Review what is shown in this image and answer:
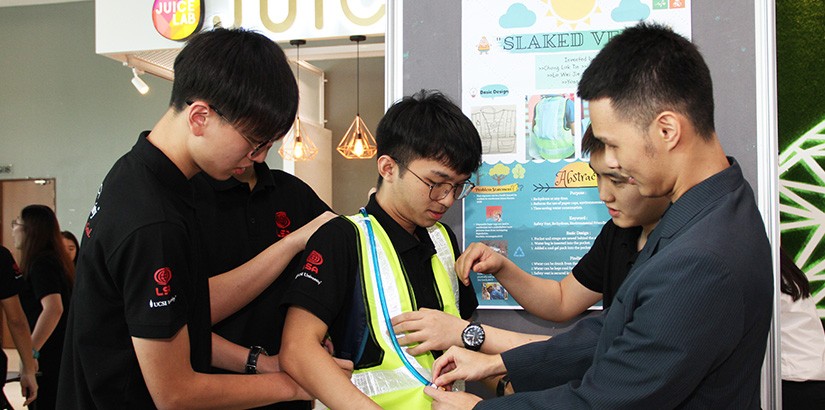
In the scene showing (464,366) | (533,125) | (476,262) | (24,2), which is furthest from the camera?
(24,2)

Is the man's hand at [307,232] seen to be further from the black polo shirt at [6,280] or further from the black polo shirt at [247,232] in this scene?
the black polo shirt at [6,280]

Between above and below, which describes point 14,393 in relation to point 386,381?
below

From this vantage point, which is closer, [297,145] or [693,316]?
[693,316]

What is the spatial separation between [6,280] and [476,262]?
11.3 ft

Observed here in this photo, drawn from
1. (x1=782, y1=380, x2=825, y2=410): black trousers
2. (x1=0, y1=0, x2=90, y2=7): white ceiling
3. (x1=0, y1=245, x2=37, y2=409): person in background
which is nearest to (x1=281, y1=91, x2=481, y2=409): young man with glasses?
(x1=782, y1=380, x2=825, y2=410): black trousers

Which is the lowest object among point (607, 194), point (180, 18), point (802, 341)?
point (802, 341)

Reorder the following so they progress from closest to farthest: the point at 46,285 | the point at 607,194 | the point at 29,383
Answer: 1. the point at 607,194
2. the point at 29,383
3. the point at 46,285

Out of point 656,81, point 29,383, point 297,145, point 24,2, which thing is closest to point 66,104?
point 24,2

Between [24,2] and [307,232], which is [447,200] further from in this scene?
[24,2]

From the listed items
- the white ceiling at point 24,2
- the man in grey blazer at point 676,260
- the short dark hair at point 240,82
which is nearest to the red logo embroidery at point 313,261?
the short dark hair at point 240,82

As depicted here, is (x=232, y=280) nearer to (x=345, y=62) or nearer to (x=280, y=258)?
(x=280, y=258)

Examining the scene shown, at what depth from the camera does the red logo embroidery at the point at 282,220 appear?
7.01 ft

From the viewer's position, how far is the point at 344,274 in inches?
68.1

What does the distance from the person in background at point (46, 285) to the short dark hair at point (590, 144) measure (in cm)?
381
